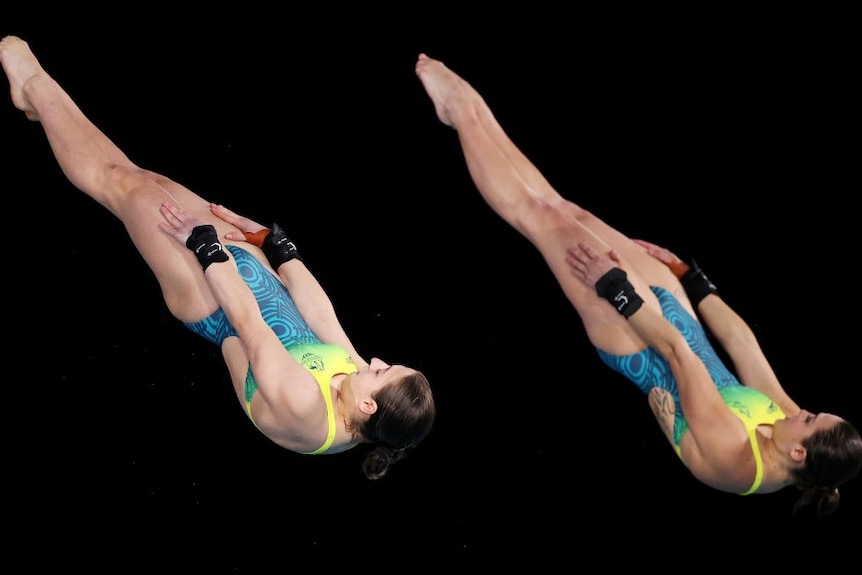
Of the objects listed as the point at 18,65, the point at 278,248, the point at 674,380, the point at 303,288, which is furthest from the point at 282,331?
the point at 674,380

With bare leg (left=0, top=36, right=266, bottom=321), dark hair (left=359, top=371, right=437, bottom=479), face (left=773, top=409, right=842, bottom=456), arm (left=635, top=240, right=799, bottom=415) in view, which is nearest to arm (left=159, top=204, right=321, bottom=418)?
bare leg (left=0, top=36, right=266, bottom=321)

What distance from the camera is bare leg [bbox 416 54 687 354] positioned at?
194 inches

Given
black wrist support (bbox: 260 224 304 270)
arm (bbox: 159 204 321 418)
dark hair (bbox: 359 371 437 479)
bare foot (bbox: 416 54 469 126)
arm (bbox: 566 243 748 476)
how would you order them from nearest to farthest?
arm (bbox: 159 204 321 418), dark hair (bbox: 359 371 437 479), arm (bbox: 566 243 748 476), black wrist support (bbox: 260 224 304 270), bare foot (bbox: 416 54 469 126)

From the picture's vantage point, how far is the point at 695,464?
183 inches

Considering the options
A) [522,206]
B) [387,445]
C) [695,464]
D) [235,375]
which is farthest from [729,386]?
[235,375]

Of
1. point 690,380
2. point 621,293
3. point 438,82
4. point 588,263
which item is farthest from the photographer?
point 438,82

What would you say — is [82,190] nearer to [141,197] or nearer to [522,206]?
[141,197]

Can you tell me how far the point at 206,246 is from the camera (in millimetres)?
4172

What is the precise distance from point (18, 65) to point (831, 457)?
3.39m

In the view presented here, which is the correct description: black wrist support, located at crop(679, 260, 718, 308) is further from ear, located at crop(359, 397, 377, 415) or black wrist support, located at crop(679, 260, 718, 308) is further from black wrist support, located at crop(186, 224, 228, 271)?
black wrist support, located at crop(186, 224, 228, 271)

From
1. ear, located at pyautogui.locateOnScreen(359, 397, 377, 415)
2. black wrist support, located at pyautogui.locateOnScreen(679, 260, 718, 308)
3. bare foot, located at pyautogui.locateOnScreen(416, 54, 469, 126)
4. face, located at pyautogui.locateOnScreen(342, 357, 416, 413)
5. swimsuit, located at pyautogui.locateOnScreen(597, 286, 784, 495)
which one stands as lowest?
ear, located at pyautogui.locateOnScreen(359, 397, 377, 415)

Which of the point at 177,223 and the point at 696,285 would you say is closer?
the point at 177,223

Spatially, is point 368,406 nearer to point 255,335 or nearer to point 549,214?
point 255,335

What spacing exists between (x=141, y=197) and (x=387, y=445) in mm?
1281
